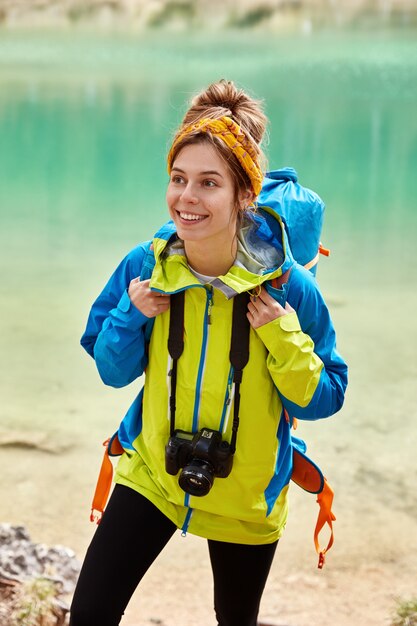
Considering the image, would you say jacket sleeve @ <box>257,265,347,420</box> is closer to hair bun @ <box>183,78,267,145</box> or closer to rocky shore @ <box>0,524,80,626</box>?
hair bun @ <box>183,78,267,145</box>

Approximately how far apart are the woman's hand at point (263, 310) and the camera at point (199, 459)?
1.08 feet

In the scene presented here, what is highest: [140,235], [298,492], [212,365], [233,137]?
[233,137]

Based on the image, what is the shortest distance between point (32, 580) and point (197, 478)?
4.35 feet

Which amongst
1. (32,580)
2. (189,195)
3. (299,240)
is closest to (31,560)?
(32,580)

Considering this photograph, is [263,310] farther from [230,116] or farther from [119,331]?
[230,116]

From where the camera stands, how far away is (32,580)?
135 inches

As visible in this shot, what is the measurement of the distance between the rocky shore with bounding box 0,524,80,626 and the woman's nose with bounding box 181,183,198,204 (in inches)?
67.2

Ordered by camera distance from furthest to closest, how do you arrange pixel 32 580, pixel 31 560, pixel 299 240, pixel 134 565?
pixel 31 560, pixel 32 580, pixel 299 240, pixel 134 565

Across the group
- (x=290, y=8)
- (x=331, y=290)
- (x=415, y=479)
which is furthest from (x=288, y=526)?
(x=290, y=8)

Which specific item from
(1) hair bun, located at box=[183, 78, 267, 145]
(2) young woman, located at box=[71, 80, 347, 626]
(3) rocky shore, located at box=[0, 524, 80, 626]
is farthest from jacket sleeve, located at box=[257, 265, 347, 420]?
(3) rocky shore, located at box=[0, 524, 80, 626]

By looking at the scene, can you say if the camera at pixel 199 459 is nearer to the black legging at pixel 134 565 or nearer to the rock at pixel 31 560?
the black legging at pixel 134 565

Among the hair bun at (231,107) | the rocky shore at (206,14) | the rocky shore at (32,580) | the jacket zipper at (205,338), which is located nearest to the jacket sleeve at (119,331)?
the jacket zipper at (205,338)

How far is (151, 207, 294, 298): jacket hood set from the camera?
7.72ft

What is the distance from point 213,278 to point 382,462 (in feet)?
9.87
